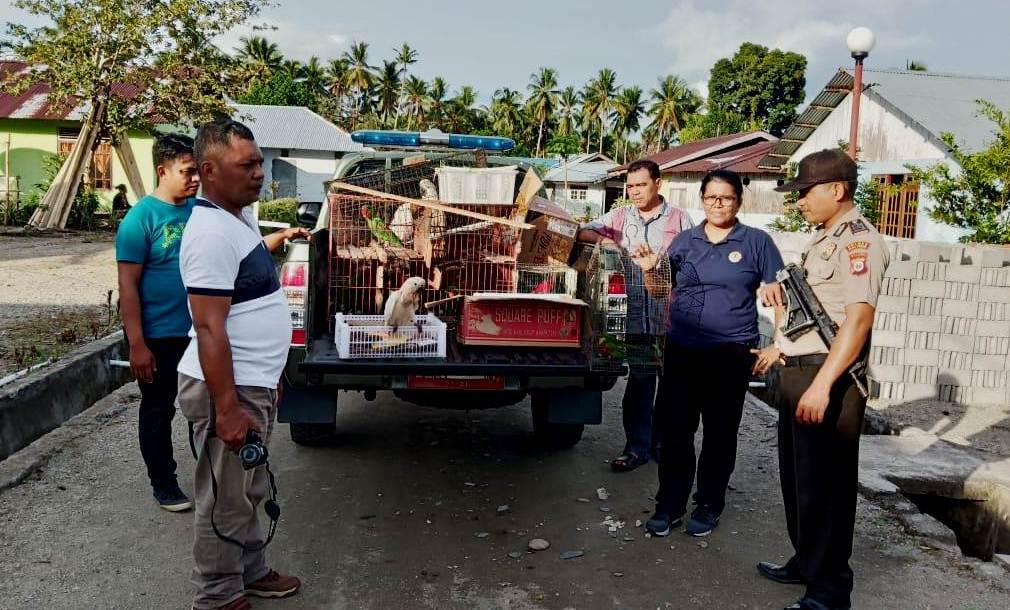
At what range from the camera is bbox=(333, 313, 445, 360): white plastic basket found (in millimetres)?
4355

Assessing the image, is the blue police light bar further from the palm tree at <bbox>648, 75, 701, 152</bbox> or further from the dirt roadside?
the palm tree at <bbox>648, 75, 701, 152</bbox>

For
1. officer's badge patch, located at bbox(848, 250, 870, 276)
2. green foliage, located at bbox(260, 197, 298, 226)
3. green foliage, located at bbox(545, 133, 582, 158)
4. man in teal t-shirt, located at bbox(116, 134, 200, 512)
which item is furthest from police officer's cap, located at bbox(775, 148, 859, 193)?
green foliage, located at bbox(545, 133, 582, 158)

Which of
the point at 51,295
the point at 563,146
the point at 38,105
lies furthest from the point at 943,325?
the point at 563,146

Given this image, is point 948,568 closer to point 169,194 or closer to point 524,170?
point 524,170

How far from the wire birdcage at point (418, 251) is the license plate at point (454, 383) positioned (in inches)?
23.7

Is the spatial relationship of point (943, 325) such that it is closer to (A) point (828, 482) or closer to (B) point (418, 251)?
(A) point (828, 482)

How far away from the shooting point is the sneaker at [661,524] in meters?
4.30

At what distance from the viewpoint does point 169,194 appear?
434 centimetres

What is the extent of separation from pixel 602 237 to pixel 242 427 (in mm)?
2818

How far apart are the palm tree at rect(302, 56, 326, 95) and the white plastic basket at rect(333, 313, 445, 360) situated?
58970mm

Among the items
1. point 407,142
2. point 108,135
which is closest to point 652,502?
point 407,142

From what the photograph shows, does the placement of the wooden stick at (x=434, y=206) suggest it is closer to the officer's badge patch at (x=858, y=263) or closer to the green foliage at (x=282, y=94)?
the officer's badge patch at (x=858, y=263)

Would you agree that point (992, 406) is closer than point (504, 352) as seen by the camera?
No

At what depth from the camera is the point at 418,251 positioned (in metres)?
5.09
